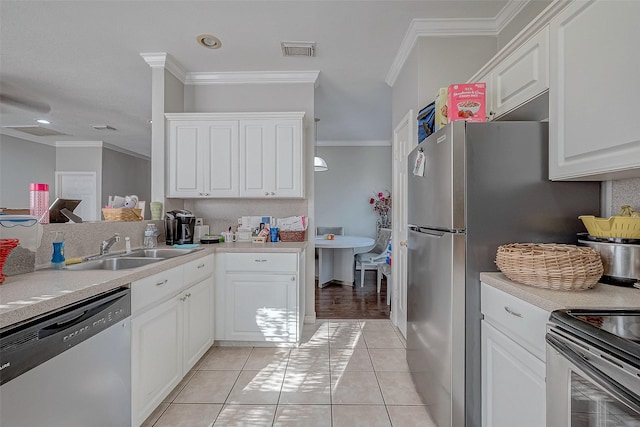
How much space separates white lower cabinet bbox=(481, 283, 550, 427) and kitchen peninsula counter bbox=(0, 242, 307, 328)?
1637mm

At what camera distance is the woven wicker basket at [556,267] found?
106cm

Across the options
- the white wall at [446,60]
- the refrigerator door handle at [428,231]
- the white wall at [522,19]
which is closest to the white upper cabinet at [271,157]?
the white wall at [446,60]

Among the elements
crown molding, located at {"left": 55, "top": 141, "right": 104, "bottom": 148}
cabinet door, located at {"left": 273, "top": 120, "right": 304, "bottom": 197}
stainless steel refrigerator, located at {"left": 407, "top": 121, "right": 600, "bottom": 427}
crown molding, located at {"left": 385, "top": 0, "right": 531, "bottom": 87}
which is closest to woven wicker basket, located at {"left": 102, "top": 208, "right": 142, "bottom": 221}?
cabinet door, located at {"left": 273, "top": 120, "right": 304, "bottom": 197}

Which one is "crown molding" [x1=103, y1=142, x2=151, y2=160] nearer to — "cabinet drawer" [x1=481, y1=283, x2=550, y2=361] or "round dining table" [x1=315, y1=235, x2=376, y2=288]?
"round dining table" [x1=315, y1=235, x2=376, y2=288]

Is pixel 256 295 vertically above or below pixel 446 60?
below

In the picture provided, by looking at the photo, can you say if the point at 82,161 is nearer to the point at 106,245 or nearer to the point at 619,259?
the point at 106,245

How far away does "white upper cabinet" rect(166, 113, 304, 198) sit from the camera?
290 centimetres

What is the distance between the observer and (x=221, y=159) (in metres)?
2.93

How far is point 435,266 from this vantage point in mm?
1612

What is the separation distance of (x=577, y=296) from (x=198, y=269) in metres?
2.13

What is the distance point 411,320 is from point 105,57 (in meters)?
3.54

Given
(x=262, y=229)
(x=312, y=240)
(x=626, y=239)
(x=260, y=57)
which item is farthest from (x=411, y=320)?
(x=260, y=57)

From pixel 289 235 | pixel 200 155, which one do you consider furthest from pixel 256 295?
pixel 200 155

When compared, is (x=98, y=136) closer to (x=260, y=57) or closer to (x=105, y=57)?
(x=105, y=57)
